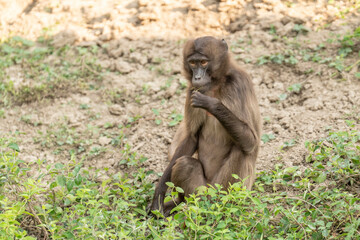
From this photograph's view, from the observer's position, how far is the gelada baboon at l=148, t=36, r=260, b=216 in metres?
5.78

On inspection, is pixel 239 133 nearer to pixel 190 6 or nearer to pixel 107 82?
pixel 107 82

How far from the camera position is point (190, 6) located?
31.5 ft

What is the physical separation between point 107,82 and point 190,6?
2.24 meters

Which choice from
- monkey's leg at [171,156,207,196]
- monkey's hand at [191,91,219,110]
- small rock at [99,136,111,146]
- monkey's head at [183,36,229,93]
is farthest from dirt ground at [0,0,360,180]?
monkey's hand at [191,91,219,110]

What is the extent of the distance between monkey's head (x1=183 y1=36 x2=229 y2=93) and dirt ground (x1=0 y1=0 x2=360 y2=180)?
60.2 inches

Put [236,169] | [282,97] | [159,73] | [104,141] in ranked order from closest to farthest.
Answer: [236,169]
[104,141]
[282,97]
[159,73]

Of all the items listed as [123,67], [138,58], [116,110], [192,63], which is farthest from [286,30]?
[192,63]

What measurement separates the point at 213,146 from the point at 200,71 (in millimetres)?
988

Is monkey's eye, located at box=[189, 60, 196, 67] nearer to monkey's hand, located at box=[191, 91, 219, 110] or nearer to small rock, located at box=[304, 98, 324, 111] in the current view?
monkey's hand, located at box=[191, 91, 219, 110]

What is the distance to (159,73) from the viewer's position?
352 inches

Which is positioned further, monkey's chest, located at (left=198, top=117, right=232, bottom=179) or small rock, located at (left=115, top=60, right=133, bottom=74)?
small rock, located at (left=115, top=60, right=133, bottom=74)

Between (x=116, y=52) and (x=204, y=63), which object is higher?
(x=204, y=63)

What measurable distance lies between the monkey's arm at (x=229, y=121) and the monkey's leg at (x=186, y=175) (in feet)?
2.10

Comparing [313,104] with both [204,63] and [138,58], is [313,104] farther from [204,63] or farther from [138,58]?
[138,58]
